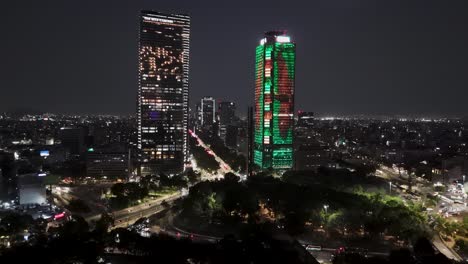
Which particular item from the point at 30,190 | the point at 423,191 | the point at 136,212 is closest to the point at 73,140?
the point at 30,190

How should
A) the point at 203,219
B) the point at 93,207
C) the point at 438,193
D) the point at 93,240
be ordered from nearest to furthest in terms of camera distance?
the point at 93,240
the point at 203,219
the point at 93,207
the point at 438,193

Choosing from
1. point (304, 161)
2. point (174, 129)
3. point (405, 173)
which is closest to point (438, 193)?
point (405, 173)

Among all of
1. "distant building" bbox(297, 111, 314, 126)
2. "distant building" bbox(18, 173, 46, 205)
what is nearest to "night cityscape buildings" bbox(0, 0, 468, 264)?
"distant building" bbox(18, 173, 46, 205)

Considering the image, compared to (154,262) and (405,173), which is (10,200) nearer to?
(154,262)

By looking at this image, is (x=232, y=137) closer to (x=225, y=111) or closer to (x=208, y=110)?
(x=225, y=111)

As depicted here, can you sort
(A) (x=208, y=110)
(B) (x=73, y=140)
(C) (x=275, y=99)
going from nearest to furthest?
(C) (x=275, y=99) → (B) (x=73, y=140) → (A) (x=208, y=110)

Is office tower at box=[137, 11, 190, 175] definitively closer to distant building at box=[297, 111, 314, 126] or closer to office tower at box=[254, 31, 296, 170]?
office tower at box=[254, 31, 296, 170]
